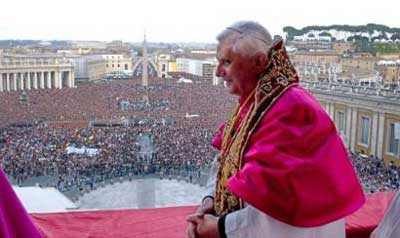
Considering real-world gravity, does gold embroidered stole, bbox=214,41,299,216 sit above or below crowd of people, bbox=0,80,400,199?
above

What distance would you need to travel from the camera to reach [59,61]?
821 inches

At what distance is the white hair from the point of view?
0.60 m

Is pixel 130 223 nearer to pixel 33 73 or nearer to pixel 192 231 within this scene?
pixel 192 231

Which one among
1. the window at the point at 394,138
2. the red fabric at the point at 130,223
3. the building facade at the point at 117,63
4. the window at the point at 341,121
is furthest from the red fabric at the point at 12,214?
the building facade at the point at 117,63

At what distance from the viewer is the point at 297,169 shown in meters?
0.53

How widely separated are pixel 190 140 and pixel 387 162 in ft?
9.07

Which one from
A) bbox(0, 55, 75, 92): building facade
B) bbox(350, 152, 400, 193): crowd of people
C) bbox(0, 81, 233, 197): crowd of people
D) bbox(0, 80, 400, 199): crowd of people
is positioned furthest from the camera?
bbox(0, 55, 75, 92): building facade

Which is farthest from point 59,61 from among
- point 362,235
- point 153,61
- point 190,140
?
point 362,235

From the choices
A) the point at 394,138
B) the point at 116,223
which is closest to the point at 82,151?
the point at 394,138

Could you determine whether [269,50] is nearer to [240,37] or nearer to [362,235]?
[240,37]

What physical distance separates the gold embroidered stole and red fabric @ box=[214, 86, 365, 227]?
19 millimetres

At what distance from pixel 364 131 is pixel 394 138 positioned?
31cm

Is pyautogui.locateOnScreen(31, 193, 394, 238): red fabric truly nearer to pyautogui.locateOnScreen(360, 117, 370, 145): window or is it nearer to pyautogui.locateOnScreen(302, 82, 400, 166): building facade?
pyautogui.locateOnScreen(302, 82, 400, 166): building facade

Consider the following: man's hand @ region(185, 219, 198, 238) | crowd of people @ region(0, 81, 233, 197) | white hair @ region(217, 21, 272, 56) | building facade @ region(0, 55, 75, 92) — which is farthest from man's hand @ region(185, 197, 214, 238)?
building facade @ region(0, 55, 75, 92)
